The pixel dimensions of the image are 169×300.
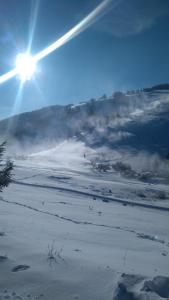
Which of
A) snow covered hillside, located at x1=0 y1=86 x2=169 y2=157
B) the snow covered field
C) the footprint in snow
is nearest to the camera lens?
the snow covered field

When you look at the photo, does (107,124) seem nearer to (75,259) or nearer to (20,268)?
(75,259)

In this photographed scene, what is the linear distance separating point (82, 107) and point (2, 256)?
140 meters

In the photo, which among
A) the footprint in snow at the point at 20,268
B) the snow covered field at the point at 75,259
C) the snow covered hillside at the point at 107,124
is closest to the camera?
the snow covered field at the point at 75,259

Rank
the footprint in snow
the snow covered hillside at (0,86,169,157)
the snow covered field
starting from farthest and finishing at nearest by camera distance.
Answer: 1. the snow covered hillside at (0,86,169,157)
2. the footprint in snow
3. the snow covered field

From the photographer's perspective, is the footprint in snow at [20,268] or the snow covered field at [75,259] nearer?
the snow covered field at [75,259]

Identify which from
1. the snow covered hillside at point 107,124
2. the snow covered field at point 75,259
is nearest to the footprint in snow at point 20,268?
the snow covered field at point 75,259

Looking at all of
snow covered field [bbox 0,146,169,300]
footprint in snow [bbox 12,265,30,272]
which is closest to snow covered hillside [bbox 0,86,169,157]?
snow covered field [bbox 0,146,169,300]

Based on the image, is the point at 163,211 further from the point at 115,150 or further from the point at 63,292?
the point at 115,150

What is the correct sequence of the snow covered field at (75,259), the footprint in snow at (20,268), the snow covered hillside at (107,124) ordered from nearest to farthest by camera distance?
the snow covered field at (75,259) → the footprint in snow at (20,268) → the snow covered hillside at (107,124)

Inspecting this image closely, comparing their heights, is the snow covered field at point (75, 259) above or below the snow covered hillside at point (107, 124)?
below

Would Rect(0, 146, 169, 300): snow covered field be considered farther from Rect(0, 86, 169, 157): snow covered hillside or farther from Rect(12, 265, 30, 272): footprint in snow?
Rect(0, 86, 169, 157): snow covered hillside

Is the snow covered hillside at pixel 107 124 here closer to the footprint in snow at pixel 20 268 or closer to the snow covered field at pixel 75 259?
the snow covered field at pixel 75 259

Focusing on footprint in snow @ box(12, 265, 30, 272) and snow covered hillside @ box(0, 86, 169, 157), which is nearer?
footprint in snow @ box(12, 265, 30, 272)

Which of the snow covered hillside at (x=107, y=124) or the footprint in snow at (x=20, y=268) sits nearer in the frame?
the footprint in snow at (x=20, y=268)
